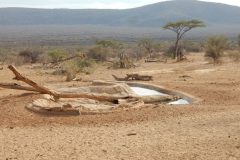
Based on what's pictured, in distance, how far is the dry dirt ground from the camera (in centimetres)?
707

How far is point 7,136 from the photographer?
8.30m

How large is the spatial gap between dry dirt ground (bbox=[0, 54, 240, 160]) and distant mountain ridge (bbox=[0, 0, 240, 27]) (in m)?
141

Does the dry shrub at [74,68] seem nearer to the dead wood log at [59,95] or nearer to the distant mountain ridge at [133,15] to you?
the dead wood log at [59,95]

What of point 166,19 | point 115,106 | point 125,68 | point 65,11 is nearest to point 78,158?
point 115,106

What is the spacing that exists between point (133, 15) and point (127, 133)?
527 ft

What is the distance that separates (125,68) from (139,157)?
63.6ft

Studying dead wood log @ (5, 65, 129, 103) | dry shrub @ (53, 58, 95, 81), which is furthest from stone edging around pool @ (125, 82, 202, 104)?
dry shrub @ (53, 58, 95, 81)

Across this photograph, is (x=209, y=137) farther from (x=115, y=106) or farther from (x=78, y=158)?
(x=115, y=106)

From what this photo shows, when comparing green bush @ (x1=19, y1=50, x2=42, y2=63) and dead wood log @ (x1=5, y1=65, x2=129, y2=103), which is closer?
dead wood log @ (x1=5, y1=65, x2=129, y2=103)

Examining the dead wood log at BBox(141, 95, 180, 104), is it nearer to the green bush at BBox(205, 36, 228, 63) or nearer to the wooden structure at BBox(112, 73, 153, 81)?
the wooden structure at BBox(112, 73, 153, 81)

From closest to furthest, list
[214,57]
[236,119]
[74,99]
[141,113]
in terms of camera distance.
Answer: [236,119] → [141,113] → [74,99] → [214,57]

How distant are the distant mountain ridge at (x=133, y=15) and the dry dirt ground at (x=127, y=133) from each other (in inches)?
5551

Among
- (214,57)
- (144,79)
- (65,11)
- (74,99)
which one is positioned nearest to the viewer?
(74,99)

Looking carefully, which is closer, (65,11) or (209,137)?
(209,137)
